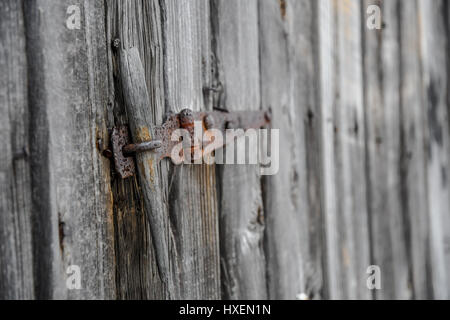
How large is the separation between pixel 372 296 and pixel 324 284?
0.30 metres

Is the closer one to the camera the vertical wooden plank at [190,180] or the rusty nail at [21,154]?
the rusty nail at [21,154]

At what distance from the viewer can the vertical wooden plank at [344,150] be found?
4.07 ft

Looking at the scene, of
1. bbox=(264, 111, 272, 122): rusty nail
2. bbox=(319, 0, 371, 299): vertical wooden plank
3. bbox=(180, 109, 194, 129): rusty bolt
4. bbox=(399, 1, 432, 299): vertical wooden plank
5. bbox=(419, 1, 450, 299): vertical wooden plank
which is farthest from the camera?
bbox=(419, 1, 450, 299): vertical wooden plank

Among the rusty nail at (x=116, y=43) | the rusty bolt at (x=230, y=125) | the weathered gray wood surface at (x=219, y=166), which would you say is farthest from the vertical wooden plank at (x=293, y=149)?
the rusty nail at (x=116, y=43)

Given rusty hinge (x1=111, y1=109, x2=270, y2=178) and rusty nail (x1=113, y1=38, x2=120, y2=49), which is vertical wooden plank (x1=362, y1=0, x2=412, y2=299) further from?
rusty nail (x1=113, y1=38, x2=120, y2=49)

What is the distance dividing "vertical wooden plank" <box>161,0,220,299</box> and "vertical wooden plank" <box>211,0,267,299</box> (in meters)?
0.04

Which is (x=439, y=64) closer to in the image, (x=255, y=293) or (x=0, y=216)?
(x=255, y=293)

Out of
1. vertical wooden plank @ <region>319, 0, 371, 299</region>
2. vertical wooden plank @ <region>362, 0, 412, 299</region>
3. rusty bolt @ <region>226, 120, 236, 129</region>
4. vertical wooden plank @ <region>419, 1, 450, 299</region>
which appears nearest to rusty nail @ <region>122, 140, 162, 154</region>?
rusty bolt @ <region>226, 120, 236, 129</region>

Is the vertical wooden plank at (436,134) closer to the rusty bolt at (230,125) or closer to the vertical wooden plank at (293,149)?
the vertical wooden plank at (293,149)

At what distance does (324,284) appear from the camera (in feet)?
4.08

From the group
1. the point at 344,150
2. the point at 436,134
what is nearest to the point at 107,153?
the point at 344,150

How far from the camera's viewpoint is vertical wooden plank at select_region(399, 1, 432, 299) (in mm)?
1611

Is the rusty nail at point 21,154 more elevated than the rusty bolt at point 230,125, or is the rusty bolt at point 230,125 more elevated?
the rusty bolt at point 230,125

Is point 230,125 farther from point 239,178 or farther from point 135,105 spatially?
point 135,105
